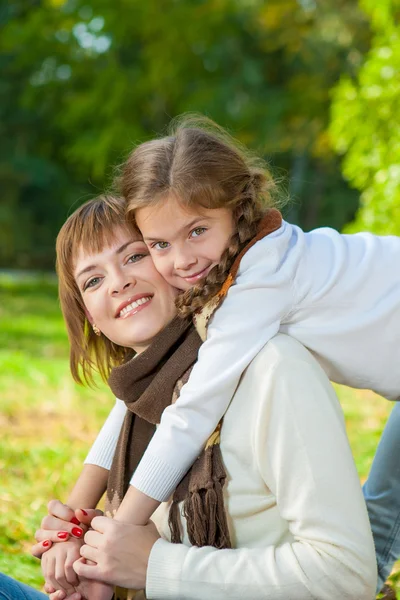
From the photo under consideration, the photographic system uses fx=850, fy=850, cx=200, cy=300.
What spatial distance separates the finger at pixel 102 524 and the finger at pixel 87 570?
0.29ft

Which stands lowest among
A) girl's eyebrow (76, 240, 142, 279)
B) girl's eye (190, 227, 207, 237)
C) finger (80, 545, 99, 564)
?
finger (80, 545, 99, 564)

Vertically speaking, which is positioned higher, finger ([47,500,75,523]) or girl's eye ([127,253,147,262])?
girl's eye ([127,253,147,262])

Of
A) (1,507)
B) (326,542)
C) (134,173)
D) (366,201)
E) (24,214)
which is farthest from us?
(24,214)

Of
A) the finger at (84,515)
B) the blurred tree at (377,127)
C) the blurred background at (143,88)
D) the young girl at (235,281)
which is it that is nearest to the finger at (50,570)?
the finger at (84,515)

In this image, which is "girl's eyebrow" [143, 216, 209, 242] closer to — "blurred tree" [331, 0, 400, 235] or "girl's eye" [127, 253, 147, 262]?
"girl's eye" [127, 253, 147, 262]

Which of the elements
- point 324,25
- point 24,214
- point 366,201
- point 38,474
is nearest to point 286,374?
point 38,474

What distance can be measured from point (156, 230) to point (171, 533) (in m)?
0.84

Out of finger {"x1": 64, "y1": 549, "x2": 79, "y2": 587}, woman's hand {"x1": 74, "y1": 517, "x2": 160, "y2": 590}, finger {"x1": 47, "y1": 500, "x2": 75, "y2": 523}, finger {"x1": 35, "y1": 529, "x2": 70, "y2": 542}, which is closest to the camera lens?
woman's hand {"x1": 74, "y1": 517, "x2": 160, "y2": 590}

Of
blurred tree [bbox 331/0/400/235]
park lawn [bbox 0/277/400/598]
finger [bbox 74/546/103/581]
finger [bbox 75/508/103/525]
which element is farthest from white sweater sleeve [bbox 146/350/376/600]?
blurred tree [bbox 331/0/400/235]

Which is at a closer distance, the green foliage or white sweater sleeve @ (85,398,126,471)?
white sweater sleeve @ (85,398,126,471)

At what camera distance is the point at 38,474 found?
16.4ft

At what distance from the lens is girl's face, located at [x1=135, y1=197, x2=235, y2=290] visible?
2.43m

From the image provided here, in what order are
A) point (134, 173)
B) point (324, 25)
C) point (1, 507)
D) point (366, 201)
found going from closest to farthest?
1. point (134, 173)
2. point (1, 507)
3. point (366, 201)
4. point (324, 25)

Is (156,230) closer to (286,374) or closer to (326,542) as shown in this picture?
(286,374)
